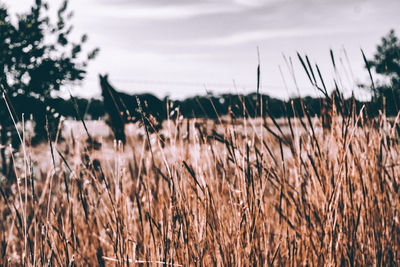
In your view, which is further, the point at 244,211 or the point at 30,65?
the point at 30,65

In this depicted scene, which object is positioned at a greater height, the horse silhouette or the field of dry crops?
the horse silhouette

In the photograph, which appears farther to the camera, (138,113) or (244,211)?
(138,113)

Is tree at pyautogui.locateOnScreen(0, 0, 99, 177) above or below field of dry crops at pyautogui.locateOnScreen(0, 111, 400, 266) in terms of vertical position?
above

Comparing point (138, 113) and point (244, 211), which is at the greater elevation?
point (138, 113)

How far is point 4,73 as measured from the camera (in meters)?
1.85

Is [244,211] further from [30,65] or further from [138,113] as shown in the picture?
[30,65]

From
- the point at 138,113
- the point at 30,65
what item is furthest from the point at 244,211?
the point at 30,65

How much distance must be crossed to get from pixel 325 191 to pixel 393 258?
0.32m

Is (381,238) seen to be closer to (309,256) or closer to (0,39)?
(309,256)

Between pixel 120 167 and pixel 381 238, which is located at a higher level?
pixel 120 167

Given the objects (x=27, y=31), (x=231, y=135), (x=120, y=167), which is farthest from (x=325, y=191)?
(x=27, y=31)

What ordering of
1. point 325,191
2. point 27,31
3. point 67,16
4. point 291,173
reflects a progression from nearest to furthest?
1. point 325,191
2. point 291,173
3. point 27,31
4. point 67,16

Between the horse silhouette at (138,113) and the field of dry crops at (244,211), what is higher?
the horse silhouette at (138,113)

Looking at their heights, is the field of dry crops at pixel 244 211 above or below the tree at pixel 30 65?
below
